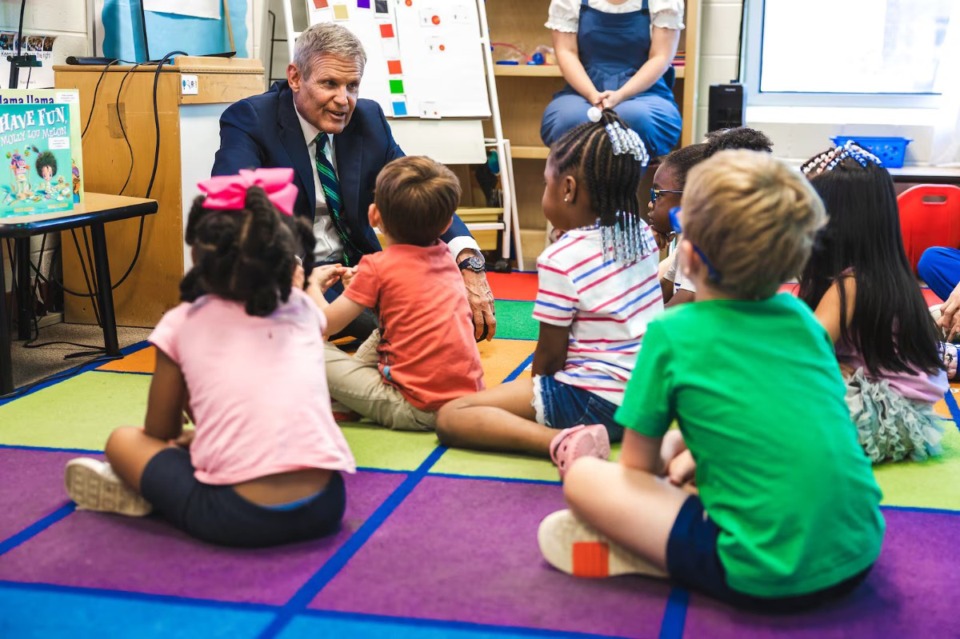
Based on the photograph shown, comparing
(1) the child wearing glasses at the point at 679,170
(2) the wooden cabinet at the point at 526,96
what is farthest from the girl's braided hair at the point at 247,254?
(2) the wooden cabinet at the point at 526,96

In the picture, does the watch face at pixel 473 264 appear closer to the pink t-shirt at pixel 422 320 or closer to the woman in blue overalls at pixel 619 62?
the pink t-shirt at pixel 422 320

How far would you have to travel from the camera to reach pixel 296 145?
2820 mm

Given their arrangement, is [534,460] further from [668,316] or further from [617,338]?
[668,316]

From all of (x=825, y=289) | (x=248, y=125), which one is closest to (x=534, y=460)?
(x=825, y=289)

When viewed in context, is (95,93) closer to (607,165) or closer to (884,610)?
(607,165)

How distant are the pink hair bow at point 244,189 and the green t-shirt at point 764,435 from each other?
0.62 metres

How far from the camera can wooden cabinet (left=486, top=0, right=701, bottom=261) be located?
4.64 meters

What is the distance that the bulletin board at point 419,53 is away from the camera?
166 inches

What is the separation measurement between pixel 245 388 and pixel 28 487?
63 cm

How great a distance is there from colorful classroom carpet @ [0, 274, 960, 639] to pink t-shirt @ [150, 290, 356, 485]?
0.15m

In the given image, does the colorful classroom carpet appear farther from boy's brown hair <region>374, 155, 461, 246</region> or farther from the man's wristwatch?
the man's wristwatch

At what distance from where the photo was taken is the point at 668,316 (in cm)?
144

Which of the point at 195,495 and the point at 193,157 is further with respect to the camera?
the point at 193,157

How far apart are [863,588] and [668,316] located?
52 centimetres
